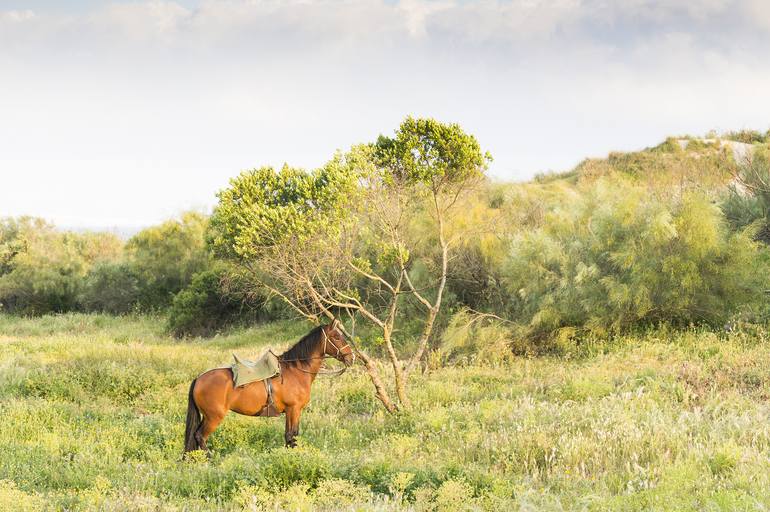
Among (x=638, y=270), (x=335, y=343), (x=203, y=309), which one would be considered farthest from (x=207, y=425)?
(x=203, y=309)

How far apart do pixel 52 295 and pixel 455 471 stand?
137ft

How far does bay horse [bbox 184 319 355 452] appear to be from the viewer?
8.31 metres

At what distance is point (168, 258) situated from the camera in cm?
3497

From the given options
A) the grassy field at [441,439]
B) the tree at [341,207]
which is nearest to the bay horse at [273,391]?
Answer: the grassy field at [441,439]

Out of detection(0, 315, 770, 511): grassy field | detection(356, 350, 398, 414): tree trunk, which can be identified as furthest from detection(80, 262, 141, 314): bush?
detection(356, 350, 398, 414): tree trunk

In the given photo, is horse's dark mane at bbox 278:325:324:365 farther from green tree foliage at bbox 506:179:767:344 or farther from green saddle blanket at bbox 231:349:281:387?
green tree foliage at bbox 506:179:767:344

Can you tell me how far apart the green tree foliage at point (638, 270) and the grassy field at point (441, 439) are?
1.05 m

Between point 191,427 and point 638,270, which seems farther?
point 638,270

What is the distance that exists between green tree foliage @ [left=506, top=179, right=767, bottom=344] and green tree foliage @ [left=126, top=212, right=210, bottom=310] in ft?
76.4

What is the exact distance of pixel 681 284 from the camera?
14.4 metres

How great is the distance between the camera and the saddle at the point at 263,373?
847 centimetres

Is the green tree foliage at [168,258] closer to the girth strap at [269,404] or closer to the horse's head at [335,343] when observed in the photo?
the horse's head at [335,343]

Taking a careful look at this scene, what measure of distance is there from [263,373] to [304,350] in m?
0.76

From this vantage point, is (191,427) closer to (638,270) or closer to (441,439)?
(441,439)
